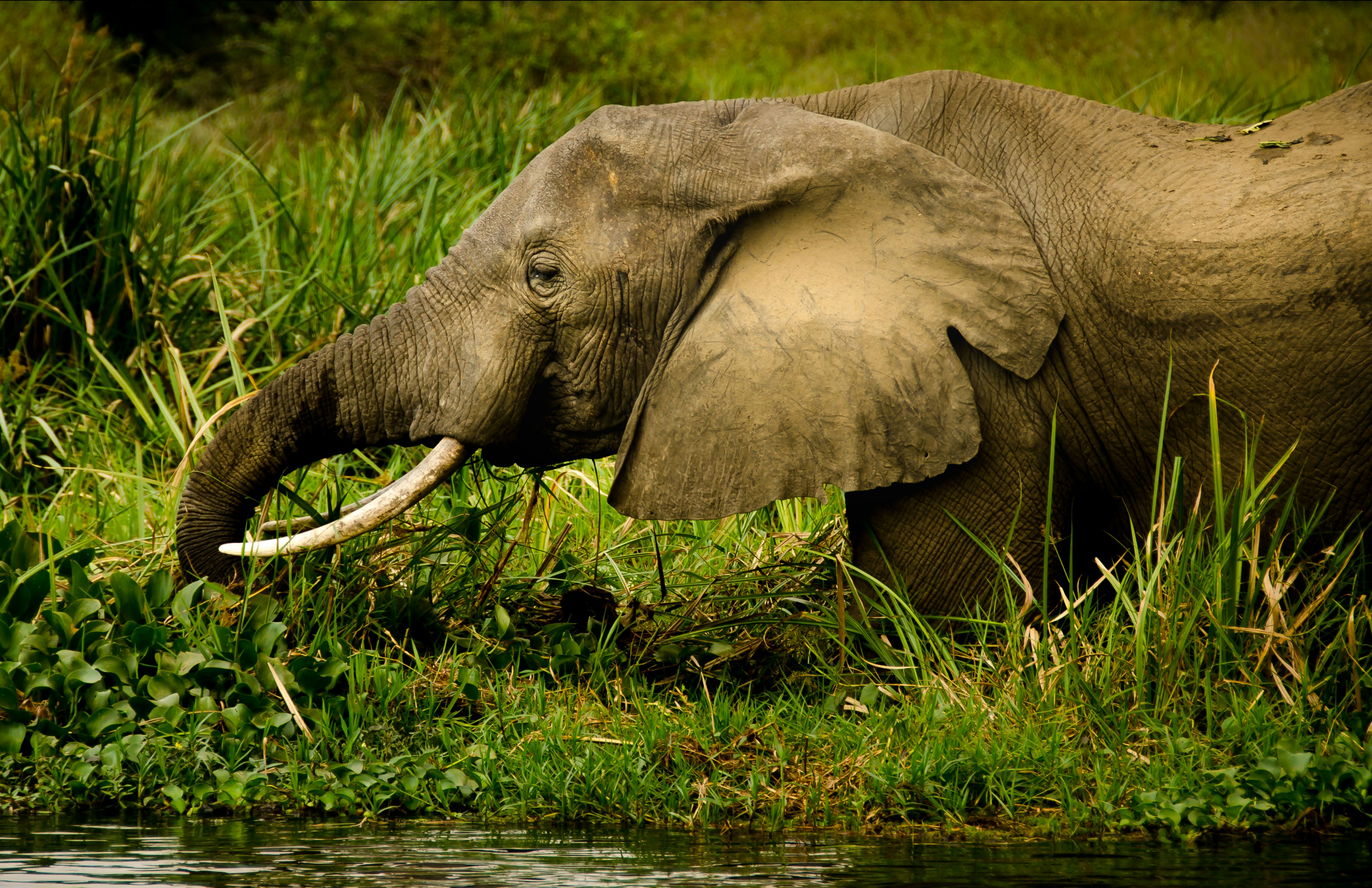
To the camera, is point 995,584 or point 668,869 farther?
point 995,584

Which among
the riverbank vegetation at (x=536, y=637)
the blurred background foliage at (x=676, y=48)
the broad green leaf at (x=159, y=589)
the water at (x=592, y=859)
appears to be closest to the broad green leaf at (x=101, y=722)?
the riverbank vegetation at (x=536, y=637)

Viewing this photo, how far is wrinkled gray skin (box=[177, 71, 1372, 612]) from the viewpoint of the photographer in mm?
3521

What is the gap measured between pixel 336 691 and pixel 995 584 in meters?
1.80

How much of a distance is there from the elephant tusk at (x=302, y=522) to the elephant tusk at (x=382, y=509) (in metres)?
0.04

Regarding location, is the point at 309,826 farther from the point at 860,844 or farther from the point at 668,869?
the point at 860,844

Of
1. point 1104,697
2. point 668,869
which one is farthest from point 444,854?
point 1104,697

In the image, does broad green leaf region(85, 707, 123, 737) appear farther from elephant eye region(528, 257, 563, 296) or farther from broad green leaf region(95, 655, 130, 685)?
elephant eye region(528, 257, 563, 296)

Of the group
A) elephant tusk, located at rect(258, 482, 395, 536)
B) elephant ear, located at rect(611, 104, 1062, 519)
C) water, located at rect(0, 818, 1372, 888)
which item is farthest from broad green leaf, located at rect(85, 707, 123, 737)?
elephant ear, located at rect(611, 104, 1062, 519)

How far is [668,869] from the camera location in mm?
2717

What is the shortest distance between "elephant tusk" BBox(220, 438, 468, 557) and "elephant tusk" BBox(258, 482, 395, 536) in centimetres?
4

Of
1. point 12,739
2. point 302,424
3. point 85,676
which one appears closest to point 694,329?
point 302,424

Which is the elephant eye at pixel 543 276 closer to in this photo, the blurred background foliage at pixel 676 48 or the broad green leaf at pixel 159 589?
the broad green leaf at pixel 159 589

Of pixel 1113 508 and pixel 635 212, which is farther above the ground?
pixel 635 212

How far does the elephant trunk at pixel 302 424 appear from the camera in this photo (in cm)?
382
